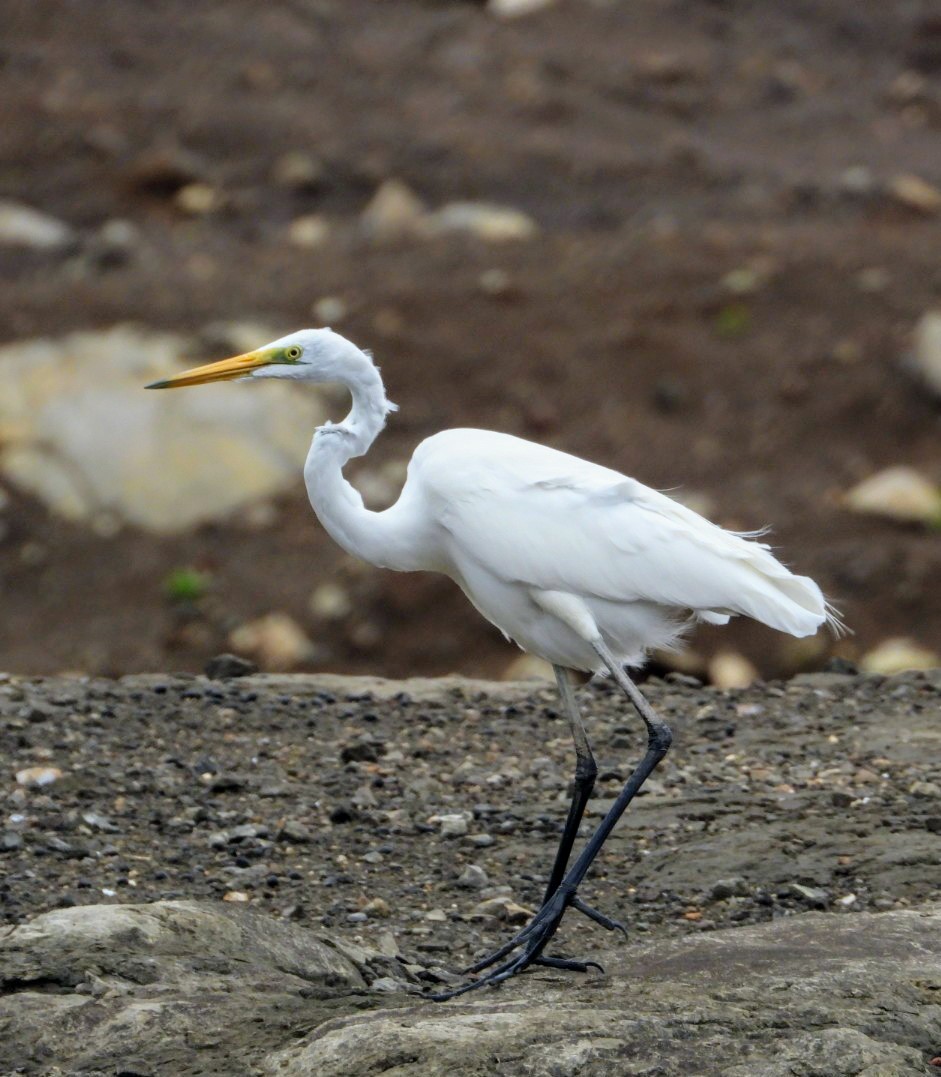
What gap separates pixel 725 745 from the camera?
265 inches

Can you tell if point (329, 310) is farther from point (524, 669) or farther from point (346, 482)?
point (346, 482)

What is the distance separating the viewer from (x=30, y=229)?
13383 millimetres

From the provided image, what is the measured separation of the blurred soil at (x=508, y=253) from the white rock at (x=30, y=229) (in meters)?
0.14

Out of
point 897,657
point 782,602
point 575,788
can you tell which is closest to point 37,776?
point 575,788

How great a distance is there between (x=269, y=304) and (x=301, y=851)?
7098mm

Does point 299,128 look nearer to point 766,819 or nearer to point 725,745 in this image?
point 725,745

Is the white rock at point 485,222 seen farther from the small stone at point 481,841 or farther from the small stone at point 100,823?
the small stone at point 100,823

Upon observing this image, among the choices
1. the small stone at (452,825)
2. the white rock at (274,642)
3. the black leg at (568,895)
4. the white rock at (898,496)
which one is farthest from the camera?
the white rock at (898,496)

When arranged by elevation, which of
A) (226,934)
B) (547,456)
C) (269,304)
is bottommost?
(269,304)

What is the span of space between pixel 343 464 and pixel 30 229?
30.9 ft

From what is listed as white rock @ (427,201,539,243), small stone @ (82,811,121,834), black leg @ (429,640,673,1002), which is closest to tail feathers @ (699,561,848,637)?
black leg @ (429,640,673,1002)

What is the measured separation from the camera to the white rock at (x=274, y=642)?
393 inches

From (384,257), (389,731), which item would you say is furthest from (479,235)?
(389,731)

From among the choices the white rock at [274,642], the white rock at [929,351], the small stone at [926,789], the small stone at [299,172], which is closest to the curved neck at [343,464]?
the small stone at [926,789]
